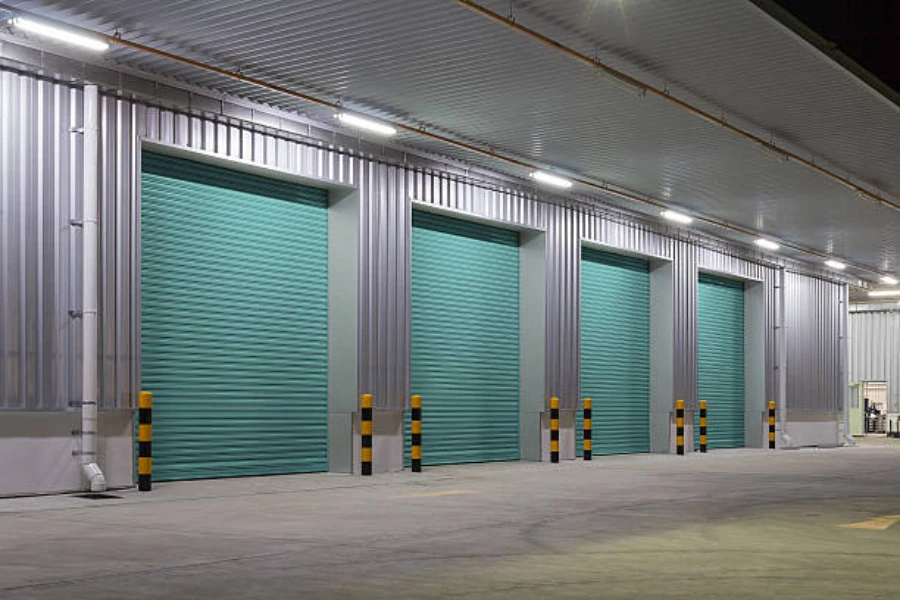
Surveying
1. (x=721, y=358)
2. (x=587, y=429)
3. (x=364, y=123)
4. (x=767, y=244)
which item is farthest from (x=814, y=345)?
(x=364, y=123)

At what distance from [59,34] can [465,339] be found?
10008mm

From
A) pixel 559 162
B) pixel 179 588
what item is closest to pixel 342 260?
pixel 559 162

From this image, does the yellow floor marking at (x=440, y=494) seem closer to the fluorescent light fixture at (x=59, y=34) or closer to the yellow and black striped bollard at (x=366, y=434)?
the yellow and black striped bollard at (x=366, y=434)

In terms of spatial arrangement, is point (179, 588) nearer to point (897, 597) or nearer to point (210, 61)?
point (897, 597)

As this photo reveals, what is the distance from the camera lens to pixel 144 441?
1317 cm

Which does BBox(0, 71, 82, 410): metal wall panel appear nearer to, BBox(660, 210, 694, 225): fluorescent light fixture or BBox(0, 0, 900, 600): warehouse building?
BBox(0, 0, 900, 600): warehouse building

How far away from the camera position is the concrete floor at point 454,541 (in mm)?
6848

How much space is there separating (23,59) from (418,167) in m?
7.24

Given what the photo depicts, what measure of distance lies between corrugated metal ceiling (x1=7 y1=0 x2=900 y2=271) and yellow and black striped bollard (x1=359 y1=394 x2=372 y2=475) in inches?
160

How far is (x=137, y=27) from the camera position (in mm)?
12633

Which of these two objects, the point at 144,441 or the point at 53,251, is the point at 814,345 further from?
the point at 53,251

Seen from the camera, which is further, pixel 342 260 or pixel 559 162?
pixel 559 162

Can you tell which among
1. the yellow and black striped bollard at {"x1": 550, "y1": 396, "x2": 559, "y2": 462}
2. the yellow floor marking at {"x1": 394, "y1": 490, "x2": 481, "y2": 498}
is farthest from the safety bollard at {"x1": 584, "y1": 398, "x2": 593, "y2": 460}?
the yellow floor marking at {"x1": 394, "y1": 490, "x2": 481, "y2": 498}

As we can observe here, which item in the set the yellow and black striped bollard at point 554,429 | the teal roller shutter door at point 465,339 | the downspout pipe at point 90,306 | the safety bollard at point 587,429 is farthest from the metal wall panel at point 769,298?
the downspout pipe at point 90,306
